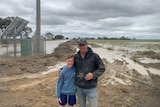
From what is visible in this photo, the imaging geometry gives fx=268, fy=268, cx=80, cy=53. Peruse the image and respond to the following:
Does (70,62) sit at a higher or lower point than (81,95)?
higher

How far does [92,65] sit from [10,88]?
5795 millimetres

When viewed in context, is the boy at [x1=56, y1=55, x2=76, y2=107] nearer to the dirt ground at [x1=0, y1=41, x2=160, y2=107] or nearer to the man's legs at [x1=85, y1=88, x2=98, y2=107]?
the man's legs at [x1=85, y1=88, x2=98, y2=107]

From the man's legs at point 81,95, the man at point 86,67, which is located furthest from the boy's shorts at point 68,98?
the man at point 86,67

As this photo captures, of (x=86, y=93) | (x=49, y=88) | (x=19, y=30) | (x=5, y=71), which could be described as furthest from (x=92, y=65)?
(x=19, y=30)

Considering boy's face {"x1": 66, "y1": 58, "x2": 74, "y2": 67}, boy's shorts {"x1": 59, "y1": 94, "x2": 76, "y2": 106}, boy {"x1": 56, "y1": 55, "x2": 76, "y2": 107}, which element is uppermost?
boy's face {"x1": 66, "y1": 58, "x2": 74, "y2": 67}

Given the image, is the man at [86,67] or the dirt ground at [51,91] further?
the dirt ground at [51,91]

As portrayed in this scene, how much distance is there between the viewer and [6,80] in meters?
11.3

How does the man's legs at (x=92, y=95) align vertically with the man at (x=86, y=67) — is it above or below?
below

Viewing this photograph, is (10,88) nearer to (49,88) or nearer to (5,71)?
(49,88)

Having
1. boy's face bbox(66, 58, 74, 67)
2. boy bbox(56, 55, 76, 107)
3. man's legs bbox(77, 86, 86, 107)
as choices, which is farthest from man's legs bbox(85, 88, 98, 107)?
boy's face bbox(66, 58, 74, 67)

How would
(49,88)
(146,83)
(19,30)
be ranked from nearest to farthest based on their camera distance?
(49,88) < (146,83) < (19,30)

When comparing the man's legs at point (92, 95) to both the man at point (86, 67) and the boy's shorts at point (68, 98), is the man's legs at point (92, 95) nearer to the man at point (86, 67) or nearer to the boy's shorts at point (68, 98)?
the man at point (86, 67)

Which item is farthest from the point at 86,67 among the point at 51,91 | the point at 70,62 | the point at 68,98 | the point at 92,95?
the point at 51,91

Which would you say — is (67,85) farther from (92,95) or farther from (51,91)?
(51,91)
